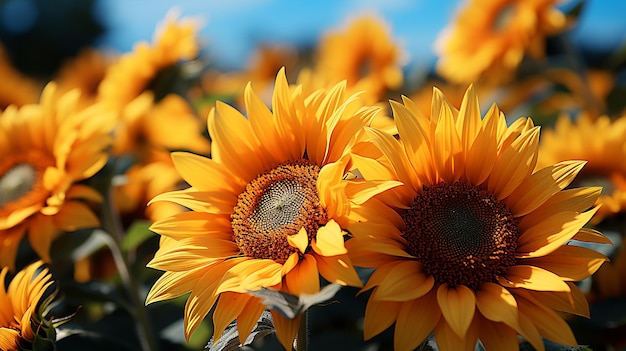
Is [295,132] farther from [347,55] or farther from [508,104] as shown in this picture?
[347,55]

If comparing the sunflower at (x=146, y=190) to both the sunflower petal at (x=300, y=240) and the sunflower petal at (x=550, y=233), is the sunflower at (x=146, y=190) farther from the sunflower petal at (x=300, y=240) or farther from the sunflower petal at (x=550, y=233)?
the sunflower petal at (x=550, y=233)

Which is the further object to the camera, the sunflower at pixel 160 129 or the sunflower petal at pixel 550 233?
the sunflower at pixel 160 129

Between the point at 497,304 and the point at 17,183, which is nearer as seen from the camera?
the point at 497,304

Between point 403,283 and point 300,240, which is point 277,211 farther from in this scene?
point 403,283

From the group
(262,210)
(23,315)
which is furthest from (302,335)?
(23,315)

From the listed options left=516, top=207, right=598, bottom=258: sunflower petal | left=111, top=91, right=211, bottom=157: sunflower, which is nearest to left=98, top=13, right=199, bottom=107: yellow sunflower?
left=111, top=91, right=211, bottom=157: sunflower

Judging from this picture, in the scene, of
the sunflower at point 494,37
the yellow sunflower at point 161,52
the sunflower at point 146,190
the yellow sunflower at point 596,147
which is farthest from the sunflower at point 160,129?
the yellow sunflower at point 596,147
